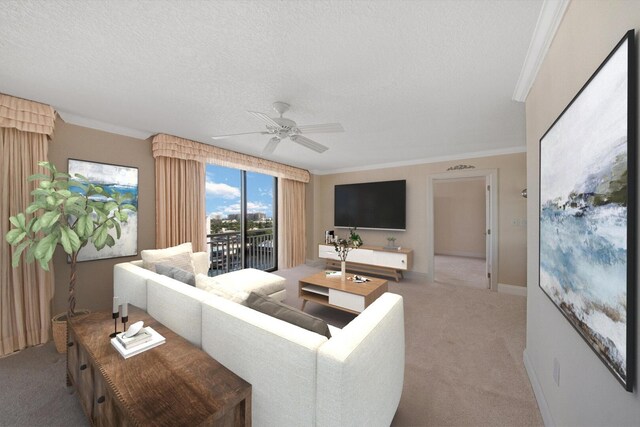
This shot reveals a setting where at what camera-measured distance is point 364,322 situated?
47.2 inches

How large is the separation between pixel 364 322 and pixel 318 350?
0.32m

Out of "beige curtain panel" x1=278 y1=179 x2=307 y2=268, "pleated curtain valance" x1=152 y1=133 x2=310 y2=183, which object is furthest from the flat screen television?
"pleated curtain valance" x1=152 y1=133 x2=310 y2=183

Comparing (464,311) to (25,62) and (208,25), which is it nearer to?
(208,25)

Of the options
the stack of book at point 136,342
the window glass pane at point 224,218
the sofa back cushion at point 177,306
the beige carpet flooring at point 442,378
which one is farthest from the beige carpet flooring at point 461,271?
the stack of book at point 136,342

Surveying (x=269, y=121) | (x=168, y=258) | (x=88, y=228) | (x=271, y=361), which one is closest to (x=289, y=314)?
(x=271, y=361)

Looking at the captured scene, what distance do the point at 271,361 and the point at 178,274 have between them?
142 cm

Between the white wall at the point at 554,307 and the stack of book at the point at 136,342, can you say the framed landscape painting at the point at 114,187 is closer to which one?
the stack of book at the point at 136,342

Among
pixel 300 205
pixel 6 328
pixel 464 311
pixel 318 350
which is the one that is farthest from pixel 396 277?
pixel 6 328

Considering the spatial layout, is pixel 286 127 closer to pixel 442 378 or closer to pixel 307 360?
pixel 307 360

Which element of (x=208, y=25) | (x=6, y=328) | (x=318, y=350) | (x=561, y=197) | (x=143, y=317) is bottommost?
(x=6, y=328)

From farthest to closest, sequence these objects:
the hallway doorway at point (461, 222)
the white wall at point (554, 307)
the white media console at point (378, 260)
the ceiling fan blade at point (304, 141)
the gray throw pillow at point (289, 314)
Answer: the hallway doorway at point (461, 222) → the white media console at point (378, 260) → the ceiling fan blade at point (304, 141) → the gray throw pillow at point (289, 314) → the white wall at point (554, 307)

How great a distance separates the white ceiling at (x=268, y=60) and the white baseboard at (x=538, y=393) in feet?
7.37

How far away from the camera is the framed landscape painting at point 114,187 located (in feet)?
8.77

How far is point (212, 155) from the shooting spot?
146 inches
